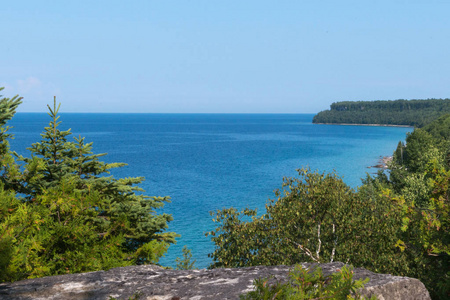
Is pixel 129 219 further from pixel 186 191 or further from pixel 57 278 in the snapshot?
pixel 186 191

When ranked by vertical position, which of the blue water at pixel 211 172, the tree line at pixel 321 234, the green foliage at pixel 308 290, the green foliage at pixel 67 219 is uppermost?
the green foliage at pixel 308 290

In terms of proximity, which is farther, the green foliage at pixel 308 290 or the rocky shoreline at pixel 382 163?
the rocky shoreline at pixel 382 163

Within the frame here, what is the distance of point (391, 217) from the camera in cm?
1983

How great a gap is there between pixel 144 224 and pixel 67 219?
11.0 ft

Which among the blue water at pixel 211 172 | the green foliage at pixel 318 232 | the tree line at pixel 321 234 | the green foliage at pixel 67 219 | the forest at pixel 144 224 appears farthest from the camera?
the blue water at pixel 211 172

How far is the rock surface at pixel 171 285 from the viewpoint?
638 centimetres

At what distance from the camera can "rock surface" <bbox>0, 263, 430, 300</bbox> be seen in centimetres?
638

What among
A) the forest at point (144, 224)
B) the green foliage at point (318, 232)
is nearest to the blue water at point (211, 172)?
the green foliage at point (318, 232)

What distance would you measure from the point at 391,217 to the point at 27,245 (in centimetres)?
1684

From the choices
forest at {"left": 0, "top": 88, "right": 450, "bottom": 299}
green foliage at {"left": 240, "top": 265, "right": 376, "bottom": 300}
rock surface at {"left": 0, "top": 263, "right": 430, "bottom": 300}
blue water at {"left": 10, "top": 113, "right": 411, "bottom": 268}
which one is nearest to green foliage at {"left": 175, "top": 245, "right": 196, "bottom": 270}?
forest at {"left": 0, "top": 88, "right": 450, "bottom": 299}

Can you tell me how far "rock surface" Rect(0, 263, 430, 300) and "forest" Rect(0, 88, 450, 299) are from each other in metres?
2.17

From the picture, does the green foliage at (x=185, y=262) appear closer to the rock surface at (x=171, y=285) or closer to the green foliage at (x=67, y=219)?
the green foliage at (x=67, y=219)

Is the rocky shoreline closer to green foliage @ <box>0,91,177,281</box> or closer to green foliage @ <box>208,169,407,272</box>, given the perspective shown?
green foliage @ <box>208,169,407,272</box>

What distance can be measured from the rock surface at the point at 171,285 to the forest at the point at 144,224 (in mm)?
2174
